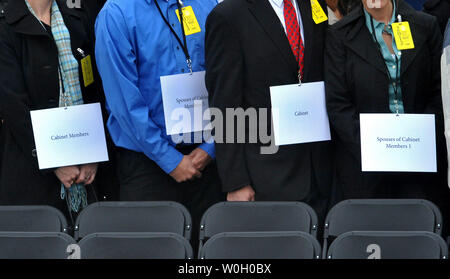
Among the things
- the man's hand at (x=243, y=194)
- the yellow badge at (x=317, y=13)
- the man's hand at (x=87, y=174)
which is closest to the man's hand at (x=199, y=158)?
the man's hand at (x=243, y=194)

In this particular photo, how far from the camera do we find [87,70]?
486 centimetres

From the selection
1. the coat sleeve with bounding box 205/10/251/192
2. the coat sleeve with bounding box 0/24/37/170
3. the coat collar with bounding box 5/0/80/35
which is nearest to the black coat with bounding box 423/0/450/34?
the coat sleeve with bounding box 205/10/251/192

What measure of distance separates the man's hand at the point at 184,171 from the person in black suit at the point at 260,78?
0.61 ft

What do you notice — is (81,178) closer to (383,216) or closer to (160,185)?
(160,185)

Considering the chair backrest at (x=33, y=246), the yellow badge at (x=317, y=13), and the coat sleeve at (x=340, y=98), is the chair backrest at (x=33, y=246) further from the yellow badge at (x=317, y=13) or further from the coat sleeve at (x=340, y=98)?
the yellow badge at (x=317, y=13)

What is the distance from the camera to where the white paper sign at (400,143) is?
172 inches

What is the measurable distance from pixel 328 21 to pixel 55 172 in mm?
1666

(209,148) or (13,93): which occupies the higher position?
(13,93)

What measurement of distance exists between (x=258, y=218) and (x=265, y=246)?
334mm

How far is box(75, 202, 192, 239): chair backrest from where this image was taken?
425cm

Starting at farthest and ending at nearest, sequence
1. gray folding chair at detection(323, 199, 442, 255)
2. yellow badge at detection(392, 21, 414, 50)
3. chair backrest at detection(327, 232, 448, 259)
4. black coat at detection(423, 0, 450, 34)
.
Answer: black coat at detection(423, 0, 450, 34)
yellow badge at detection(392, 21, 414, 50)
gray folding chair at detection(323, 199, 442, 255)
chair backrest at detection(327, 232, 448, 259)

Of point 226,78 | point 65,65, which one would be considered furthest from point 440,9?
point 65,65

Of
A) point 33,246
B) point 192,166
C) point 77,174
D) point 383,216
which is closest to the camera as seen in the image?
point 33,246

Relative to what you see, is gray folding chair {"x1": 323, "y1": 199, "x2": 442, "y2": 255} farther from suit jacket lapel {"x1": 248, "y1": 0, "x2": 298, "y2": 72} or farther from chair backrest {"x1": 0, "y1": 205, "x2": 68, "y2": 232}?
chair backrest {"x1": 0, "y1": 205, "x2": 68, "y2": 232}
